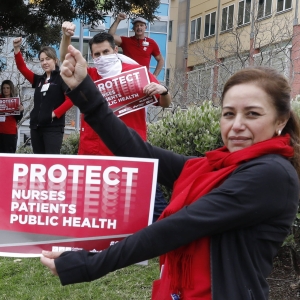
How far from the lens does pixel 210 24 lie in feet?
101

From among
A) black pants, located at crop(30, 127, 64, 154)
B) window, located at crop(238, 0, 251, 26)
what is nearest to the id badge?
black pants, located at crop(30, 127, 64, 154)

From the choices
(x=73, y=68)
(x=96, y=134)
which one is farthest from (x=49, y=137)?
(x=73, y=68)

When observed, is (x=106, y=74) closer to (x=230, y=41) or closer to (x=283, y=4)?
(x=230, y=41)

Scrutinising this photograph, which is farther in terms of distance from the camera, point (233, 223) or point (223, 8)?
point (223, 8)

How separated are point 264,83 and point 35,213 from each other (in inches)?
40.1

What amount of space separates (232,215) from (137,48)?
21.8 feet

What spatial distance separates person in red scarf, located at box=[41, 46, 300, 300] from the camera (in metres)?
1.88

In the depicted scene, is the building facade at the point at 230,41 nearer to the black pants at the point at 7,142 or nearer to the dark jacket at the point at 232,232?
the black pants at the point at 7,142

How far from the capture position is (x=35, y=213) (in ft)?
7.50

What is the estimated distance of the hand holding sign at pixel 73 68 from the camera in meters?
2.22

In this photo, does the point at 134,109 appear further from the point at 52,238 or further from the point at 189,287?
the point at 189,287

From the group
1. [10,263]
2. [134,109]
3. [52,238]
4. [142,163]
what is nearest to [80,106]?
[142,163]

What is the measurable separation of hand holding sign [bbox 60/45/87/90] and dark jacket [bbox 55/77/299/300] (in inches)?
26.7

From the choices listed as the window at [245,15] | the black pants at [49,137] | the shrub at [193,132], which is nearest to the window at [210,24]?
the window at [245,15]
